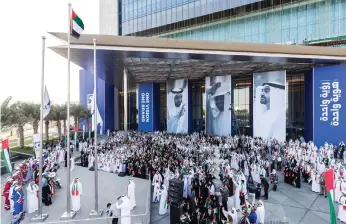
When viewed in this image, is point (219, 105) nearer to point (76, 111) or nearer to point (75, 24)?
point (76, 111)

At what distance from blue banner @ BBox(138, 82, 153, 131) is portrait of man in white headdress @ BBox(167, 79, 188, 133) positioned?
3.83m

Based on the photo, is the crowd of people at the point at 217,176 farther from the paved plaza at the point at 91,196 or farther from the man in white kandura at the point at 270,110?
the man in white kandura at the point at 270,110

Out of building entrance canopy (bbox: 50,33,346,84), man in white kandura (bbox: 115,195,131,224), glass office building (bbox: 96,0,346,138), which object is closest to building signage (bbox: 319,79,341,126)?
building entrance canopy (bbox: 50,33,346,84)

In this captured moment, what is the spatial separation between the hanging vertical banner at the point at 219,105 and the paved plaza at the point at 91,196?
55.5ft

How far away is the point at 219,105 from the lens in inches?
1110

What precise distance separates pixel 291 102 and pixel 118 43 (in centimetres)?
2761

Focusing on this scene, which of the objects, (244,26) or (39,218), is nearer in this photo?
(39,218)

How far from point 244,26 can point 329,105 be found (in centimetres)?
2222

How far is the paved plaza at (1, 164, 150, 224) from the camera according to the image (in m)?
8.88

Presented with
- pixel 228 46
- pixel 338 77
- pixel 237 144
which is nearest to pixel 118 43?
pixel 228 46

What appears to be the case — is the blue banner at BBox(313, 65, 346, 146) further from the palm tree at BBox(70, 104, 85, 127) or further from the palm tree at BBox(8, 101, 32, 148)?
the palm tree at BBox(70, 104, 85, 127)

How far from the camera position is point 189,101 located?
107 feet

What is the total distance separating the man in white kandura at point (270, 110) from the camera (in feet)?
78.7

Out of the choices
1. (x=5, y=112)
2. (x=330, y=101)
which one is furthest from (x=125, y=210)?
(x=330, y=101)
